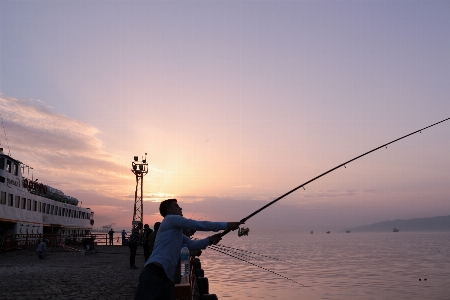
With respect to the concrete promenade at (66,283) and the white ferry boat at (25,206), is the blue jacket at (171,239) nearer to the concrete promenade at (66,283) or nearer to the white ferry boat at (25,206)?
the concrete promenade at (66,283)

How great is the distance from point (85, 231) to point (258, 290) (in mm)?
48398

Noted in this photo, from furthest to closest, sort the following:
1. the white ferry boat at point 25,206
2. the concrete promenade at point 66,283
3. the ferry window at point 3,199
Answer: the white ferry boat at point 25,206, the ferry window at point 3,199, the concrete promenade at point 66,283

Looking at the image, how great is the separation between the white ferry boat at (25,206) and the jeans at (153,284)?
33.4 metres

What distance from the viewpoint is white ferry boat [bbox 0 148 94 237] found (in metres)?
36.0

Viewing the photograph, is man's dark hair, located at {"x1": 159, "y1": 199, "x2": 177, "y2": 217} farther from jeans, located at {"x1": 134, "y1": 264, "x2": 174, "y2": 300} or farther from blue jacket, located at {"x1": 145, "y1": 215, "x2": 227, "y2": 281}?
jeans, located at {"x1": 134, "y1": 264, "x2": 174, "y2": 300}

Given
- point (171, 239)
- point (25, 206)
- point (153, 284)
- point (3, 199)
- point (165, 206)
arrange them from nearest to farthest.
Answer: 1. point (153, 284)
2. point (171, 239)
3. point (165, 206)
4. point (3, 199)
5. point (25, 206)

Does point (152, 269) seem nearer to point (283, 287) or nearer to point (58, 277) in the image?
point (58, 277)

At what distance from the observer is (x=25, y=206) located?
135 feet

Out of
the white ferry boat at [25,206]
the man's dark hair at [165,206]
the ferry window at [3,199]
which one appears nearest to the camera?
the man's dark hair at [165,206]

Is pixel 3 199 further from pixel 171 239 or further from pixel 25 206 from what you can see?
pixel 171 239

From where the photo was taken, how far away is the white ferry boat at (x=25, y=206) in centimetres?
3604

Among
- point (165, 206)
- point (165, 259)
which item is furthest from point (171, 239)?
point (165, 206)

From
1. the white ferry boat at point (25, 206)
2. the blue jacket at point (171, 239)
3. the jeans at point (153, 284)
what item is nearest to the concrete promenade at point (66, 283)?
the jeans at point (153, 284)

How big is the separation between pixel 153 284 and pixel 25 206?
131 feet
